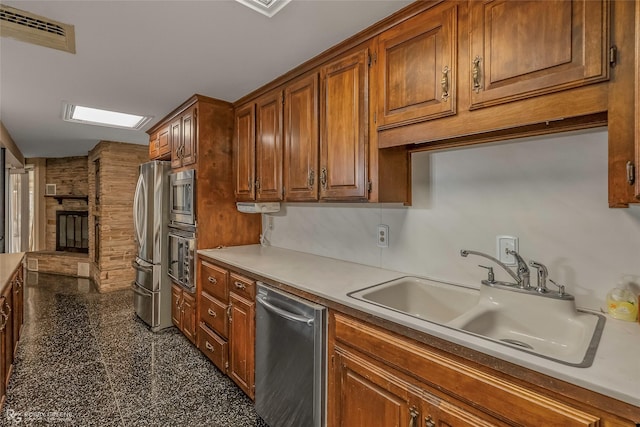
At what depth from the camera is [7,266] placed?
2.72 metres

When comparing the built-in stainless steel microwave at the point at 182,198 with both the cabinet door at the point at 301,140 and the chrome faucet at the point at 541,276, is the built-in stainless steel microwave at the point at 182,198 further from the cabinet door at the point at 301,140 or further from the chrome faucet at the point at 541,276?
the chrome faucet at the point at 541,276

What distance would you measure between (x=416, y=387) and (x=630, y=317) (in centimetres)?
82

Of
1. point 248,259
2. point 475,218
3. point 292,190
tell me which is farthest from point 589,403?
point 248,259

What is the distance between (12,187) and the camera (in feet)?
18.7

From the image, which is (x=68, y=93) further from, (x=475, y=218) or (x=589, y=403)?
(x=589, y=403)

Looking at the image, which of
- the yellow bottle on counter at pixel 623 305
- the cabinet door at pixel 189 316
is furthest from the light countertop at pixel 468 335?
the cabinet door at pixel 189 316

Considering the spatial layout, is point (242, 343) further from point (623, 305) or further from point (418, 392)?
point (623, 305)

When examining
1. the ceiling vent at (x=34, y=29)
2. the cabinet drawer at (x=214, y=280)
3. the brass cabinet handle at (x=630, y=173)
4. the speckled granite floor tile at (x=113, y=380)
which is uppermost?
the ceiling vent at (x=34, y=29)

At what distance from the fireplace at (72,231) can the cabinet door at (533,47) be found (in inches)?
280

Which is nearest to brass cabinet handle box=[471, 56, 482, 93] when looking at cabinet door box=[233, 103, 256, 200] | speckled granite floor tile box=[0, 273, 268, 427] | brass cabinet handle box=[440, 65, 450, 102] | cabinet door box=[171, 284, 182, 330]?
brass cabinet handle box=[440, 65, 450, 102]

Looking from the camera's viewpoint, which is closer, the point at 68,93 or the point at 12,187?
the point at 68,93

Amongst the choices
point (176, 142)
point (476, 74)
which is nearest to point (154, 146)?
point (176, 142)

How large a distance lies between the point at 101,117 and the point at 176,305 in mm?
2253

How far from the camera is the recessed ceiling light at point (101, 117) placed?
3.18 meters
